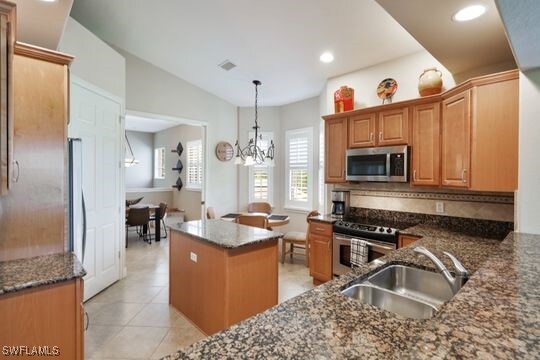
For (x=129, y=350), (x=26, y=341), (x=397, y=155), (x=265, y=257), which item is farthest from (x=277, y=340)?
(x=397, y=155)

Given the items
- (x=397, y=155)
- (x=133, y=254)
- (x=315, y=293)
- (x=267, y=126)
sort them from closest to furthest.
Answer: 1. (x=315, y=293)
2. (x=397, y=155)
3. (x=133, y=254)
4. (x=267, y=126)

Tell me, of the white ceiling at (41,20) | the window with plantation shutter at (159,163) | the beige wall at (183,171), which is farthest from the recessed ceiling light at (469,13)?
the window with plantation shutter at (159,163)

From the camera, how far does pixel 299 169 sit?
5.18 metres

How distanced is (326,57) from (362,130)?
1043mm

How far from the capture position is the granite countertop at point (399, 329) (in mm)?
653

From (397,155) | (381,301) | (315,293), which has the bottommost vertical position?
(381,301)

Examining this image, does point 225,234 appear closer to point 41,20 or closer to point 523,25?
point 41,20

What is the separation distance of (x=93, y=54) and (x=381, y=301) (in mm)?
3800

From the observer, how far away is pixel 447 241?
2176 millimetres

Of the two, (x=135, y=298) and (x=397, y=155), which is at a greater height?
(x=397, y=155)

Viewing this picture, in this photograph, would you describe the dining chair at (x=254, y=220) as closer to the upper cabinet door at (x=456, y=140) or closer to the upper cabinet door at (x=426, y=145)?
the upper cabinet door at (x=426, y=145)

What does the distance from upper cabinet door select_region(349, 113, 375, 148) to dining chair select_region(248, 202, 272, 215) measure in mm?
2383

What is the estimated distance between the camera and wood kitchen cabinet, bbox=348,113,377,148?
325cm

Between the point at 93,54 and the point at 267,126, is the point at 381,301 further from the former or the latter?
the point at 267,126
